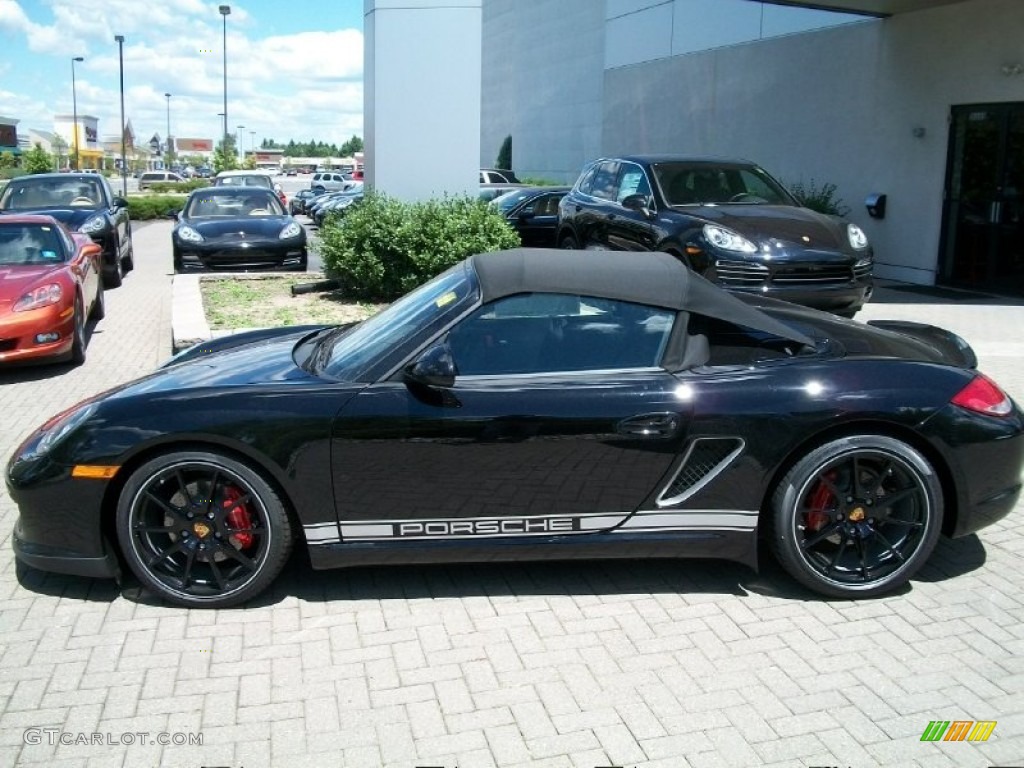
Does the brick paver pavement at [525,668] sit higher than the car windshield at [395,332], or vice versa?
the car windshield at [395,332]

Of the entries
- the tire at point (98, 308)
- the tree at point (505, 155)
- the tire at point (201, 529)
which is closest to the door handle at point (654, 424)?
the tire at point (201, 529)

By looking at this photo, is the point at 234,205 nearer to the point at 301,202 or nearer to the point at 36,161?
the point at 301,202

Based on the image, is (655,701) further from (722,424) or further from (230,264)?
(230,264)

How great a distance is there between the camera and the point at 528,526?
13.0 feet

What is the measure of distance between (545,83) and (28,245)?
2818 cm

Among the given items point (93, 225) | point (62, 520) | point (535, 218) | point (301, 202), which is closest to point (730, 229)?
point (62, 520)

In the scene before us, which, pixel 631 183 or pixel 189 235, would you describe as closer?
pixel 631 183

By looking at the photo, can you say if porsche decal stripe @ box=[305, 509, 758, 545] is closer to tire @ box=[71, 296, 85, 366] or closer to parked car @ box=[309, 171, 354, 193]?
tire @ box=[71, 296, 85, 366]

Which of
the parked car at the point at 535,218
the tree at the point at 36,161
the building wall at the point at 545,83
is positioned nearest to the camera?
the parked car at the point at 535,218

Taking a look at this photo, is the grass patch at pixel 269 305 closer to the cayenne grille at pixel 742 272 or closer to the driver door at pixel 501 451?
the cayenne grille at pixel 742 272

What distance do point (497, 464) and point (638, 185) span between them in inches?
278

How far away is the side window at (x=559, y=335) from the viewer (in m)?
4.04

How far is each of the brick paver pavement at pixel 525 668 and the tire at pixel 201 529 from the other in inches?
5.5

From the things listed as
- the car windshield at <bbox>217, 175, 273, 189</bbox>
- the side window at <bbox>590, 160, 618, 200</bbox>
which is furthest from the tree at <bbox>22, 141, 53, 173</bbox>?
the side window at <bbox>590, 160, 618, 200</bbox>
